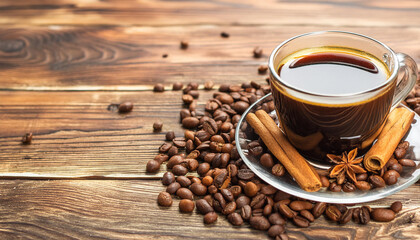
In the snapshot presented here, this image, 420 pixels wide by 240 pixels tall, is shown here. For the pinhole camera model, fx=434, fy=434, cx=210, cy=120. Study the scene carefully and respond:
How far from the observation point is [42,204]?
1.23 meters

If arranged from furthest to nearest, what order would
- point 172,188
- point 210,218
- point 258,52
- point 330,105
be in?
point 258,52
point 172,188
point 210,218
point 330,105

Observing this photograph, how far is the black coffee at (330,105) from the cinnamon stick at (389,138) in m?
0.05

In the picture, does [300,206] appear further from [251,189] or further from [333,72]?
[333,72]

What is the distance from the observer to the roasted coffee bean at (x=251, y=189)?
1160mm

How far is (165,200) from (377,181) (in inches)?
21.8

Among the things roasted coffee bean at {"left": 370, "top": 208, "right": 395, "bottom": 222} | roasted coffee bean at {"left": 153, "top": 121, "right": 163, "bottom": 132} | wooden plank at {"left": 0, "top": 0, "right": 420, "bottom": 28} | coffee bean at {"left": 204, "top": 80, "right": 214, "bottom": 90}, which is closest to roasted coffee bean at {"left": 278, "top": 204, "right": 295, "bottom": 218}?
roasted coffee bean at {"left": 370, "top": 208, "right": 395, "bottom": 222}

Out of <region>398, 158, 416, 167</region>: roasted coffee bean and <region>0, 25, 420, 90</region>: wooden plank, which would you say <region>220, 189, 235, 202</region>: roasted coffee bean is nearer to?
<region>398, 158, 416, 167</region>: roasted coffee bean

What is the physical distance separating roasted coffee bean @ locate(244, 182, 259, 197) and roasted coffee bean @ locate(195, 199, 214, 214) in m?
0.11

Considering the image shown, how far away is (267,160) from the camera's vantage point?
46.1 inches

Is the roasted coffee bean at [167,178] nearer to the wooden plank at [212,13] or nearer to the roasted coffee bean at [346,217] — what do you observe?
the roasted coffee bean at [346,217]

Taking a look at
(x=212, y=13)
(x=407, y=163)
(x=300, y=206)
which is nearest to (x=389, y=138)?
(x=407, y=163)

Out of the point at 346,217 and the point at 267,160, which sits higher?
the point at 267,160

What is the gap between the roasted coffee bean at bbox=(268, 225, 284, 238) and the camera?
1067 millimetres

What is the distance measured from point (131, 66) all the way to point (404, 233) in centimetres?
128
